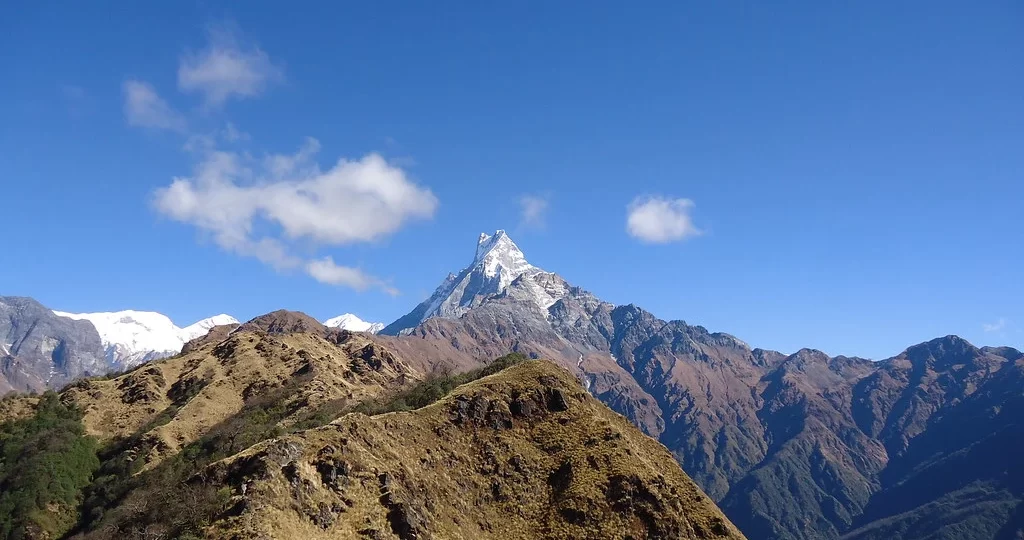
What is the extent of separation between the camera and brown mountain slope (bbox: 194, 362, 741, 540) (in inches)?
3268

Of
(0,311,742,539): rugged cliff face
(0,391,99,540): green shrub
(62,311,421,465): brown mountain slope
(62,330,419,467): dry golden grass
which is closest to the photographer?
(0,311,742,539): rugged cliff face

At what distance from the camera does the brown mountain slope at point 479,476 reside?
83000 millimetres

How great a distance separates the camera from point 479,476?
349ft

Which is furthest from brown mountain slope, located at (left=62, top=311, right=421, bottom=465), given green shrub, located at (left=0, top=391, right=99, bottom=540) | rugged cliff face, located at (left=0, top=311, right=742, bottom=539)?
green shrub, located at (left=0, top=391, right=99, bottom=540)

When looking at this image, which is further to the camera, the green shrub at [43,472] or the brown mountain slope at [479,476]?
the green shrub at [43,472]

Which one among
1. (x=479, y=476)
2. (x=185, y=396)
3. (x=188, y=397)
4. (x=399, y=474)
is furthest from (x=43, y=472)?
(x=479, y=476)

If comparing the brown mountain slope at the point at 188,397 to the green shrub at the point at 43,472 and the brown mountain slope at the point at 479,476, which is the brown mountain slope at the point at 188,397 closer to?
the green shrub at the point at 43,472

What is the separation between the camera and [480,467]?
108m

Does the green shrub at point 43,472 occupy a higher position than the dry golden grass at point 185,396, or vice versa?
the dry golden grass at point 185,396

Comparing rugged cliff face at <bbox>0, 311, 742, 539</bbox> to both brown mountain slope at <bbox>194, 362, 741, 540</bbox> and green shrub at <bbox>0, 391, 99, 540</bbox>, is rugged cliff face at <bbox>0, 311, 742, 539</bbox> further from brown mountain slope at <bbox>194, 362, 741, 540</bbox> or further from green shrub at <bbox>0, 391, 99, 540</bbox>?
green shrub at <bbox>0, 391, 99, 540</bbox>

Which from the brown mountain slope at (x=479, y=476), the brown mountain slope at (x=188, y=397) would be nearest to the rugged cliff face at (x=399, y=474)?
the brown mountain slope at (x=479, y=476)

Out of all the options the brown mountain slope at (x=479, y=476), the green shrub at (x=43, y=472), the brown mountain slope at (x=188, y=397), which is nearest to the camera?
the brown mountain slope at (x=479, y=476)

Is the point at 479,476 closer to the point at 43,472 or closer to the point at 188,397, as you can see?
the point at 43,472

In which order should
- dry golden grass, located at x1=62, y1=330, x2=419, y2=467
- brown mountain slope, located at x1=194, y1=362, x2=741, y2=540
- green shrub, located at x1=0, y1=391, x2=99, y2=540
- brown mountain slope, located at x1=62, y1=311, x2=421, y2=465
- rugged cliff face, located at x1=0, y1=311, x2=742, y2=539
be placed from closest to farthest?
rugged cliff face, located at x1=0, y1=311, x2=742, y2=539
brown mountain slope, located at x1=194, y1=362, x2=741, y2=540
green shrub, located at x1=0, y1=391, x2=99, y2=540
brown mountain slope, located at x1=62, y1=311, x2=421, y2=465
dry golden grass, located at x1=62, y1=330, x2=419, y2=467
